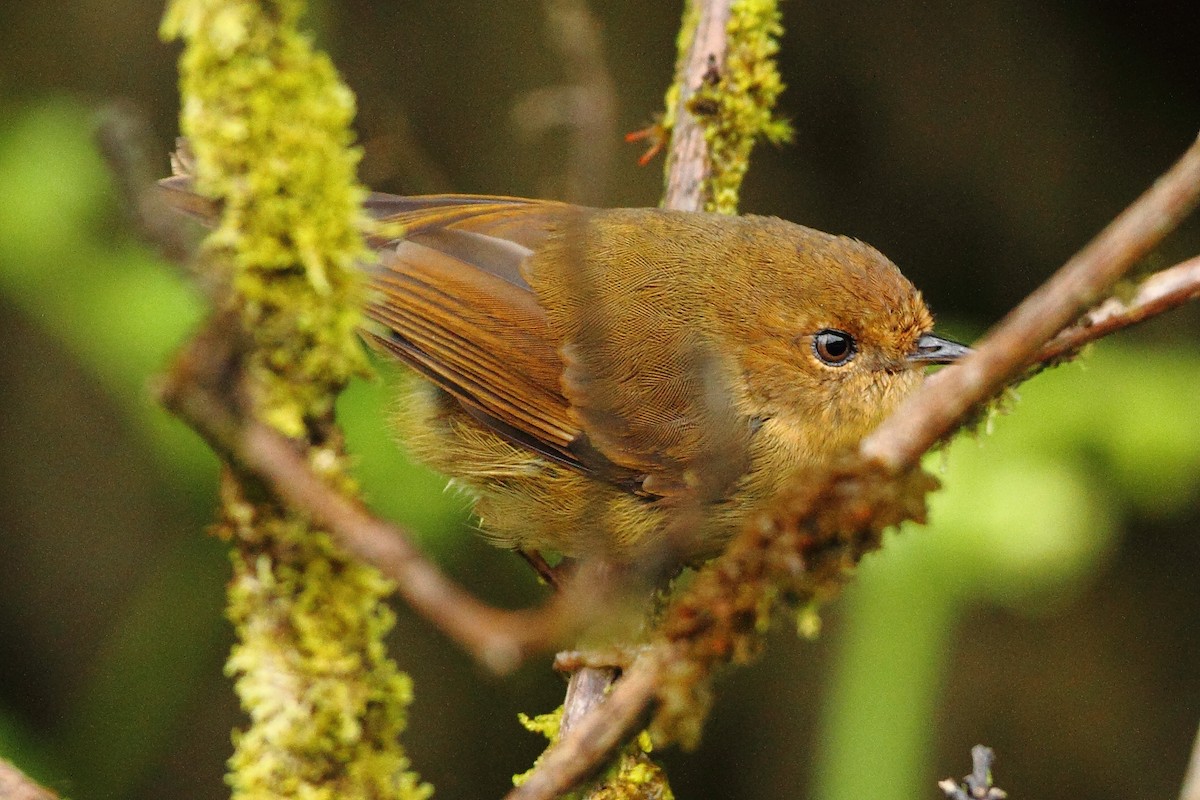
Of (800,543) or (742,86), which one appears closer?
(800,543)

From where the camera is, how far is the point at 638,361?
10.2 feet

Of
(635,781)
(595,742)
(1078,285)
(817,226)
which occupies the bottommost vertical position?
(595,742)

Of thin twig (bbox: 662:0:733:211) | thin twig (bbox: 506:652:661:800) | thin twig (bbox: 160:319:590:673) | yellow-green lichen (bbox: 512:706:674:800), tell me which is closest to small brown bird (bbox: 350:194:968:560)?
thin twig (bbox: 662:0:733:211)

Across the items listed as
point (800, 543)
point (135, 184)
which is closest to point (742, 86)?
point (800, 543)

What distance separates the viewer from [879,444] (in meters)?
1.50

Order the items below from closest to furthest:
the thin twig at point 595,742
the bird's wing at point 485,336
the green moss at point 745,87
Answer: the thin twig at point 595,742 < the bird's wing at point 485,336 < the green moss at point 745,87

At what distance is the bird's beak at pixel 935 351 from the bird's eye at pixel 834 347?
0.15 metres

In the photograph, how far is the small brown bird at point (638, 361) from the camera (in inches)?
119

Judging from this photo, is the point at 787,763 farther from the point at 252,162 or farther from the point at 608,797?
the point at 252,162

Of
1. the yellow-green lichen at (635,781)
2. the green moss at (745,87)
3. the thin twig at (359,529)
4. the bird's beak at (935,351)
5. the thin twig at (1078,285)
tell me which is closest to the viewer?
the thin twig at (359,529)

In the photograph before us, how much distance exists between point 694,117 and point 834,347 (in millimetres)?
792

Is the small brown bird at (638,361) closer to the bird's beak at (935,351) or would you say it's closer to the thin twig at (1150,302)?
the bird's beak at (935,351)

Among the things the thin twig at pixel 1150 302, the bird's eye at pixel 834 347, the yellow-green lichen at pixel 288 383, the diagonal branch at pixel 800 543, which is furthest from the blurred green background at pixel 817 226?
the diagonal branch at pixel 800 543

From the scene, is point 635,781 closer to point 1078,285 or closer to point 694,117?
point 1078,285
